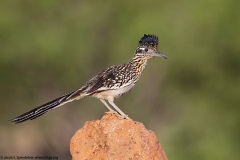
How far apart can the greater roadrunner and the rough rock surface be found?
44 centimetres

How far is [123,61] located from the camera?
2522cm

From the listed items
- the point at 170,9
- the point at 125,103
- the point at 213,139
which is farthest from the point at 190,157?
the point at 170,9

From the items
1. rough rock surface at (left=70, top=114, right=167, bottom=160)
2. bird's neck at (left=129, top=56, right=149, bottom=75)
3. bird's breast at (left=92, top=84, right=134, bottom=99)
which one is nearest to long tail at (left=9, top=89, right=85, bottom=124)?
bird's breast at (left=92, top=84, right=134, bottom=99)

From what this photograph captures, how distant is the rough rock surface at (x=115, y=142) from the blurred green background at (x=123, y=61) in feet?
42.7

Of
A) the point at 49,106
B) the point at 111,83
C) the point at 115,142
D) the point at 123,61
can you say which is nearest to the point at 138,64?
the point at 111,83

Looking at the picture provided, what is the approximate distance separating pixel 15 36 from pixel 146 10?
3.90 m

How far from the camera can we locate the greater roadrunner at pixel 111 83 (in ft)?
36.9

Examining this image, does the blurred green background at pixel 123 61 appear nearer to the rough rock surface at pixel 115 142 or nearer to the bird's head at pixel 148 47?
the bird's head at pixel 148 47

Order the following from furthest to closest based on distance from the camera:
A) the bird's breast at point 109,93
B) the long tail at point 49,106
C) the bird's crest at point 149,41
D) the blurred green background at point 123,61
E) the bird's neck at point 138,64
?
the blurred green background at point 123,61, the bird's neck at point 138,64, the bird's crest at point 149,41, the bird's breast at point 109,93, the long tail at point 49,106

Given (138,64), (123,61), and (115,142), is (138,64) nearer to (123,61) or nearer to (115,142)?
(115,142)

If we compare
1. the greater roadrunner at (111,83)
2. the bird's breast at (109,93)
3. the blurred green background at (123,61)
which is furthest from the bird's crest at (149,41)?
the blurred green background at (123,61)

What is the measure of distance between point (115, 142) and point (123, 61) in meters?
14.7

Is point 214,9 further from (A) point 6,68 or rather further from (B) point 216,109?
(A) point 6,68

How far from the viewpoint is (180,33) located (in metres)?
25.2
